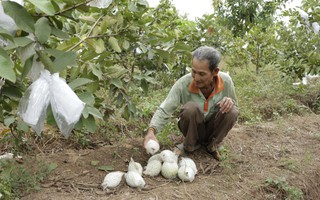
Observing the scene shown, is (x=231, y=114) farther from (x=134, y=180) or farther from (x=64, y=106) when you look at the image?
(x=64, y=106)

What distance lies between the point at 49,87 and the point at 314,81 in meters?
5.76

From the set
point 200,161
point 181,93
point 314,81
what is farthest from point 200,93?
point 314,81

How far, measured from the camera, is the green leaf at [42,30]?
57.1 inches

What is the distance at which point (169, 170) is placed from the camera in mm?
2729

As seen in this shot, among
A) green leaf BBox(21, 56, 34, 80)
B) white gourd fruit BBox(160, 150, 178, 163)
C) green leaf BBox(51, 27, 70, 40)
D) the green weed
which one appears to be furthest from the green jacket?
green leaf BBox(21, 56, 34, 80)

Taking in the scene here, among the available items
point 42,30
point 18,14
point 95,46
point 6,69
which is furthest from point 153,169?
point 6,69

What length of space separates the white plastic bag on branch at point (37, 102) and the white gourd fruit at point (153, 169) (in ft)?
4.42

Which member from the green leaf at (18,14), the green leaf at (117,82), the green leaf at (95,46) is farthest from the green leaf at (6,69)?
the green leaf at (117,82)

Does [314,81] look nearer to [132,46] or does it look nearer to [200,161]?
[200,161]

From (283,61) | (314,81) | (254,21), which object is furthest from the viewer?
(254,21)

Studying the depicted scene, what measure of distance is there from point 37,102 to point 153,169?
1.43 meters

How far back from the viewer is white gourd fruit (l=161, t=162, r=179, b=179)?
2730mm

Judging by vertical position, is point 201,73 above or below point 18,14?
below

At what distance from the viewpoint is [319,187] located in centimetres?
311
